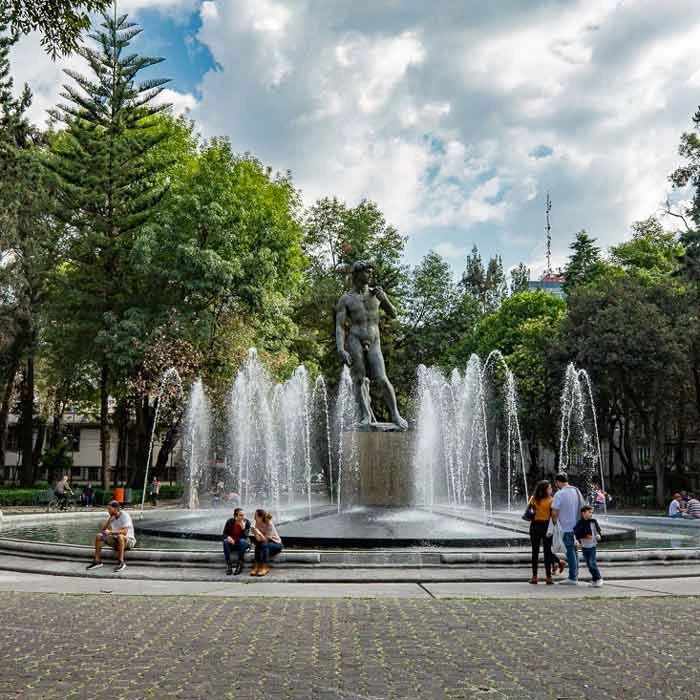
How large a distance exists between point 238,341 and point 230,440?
715cm

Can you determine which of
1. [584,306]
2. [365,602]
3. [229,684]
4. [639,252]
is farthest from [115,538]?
[639,252]

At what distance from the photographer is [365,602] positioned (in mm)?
9211

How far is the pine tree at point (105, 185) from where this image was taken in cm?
3266

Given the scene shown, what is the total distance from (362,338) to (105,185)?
18598 mm

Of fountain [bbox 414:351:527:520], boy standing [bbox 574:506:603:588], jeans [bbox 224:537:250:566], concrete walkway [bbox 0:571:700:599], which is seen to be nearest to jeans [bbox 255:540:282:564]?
jeans [bbox 224:537:250:566]

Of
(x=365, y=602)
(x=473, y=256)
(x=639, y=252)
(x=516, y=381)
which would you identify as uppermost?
(x=473, y=256)

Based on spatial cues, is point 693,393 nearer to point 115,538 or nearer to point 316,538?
point 316,538

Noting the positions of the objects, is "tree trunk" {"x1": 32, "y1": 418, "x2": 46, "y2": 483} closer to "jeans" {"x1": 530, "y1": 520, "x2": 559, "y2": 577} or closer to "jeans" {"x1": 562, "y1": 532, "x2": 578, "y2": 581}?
"jeans" {"x1": 530, "y1": 520, "x2": 559, "y2": 577}

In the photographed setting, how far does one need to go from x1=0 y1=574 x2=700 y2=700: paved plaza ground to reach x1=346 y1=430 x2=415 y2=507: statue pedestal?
7941 millimetres

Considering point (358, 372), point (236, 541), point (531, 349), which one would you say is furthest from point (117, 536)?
point (531, 349)

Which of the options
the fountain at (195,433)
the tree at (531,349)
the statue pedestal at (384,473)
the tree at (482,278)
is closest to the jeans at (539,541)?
the statue pedestal at (384,473)

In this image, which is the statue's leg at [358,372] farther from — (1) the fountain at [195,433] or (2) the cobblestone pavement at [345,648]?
(1) the fountain at [195,433]

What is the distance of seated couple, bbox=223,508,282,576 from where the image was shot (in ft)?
37.6

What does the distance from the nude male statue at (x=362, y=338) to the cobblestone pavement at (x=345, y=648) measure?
33.0 feet
